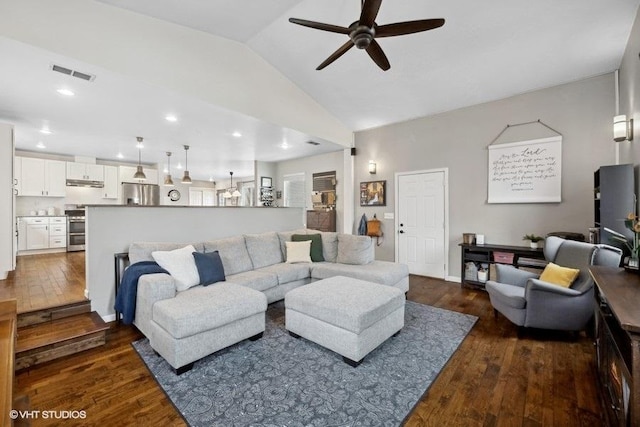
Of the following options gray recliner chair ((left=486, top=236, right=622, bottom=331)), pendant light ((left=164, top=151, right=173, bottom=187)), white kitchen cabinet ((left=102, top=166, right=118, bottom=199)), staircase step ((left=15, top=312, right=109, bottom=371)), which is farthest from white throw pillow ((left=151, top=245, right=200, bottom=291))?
white kitchen cabinet ((left=102, top=166, right=118, bottom=199))

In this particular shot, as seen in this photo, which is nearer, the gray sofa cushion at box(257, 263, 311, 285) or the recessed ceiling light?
the recessed ceiling light

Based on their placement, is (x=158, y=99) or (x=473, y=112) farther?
(x=473, y=112)

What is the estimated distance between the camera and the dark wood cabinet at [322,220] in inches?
252

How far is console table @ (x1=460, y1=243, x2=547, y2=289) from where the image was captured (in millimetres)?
3789

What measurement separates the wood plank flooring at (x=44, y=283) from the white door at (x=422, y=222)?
4.91 meters

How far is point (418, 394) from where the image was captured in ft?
6.37

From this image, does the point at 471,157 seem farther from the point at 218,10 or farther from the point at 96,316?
the point at 96,316

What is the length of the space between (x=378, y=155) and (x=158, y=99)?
13.0 feet

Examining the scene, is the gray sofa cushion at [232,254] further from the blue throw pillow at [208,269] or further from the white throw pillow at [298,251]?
the white throw pillow at [298,251]

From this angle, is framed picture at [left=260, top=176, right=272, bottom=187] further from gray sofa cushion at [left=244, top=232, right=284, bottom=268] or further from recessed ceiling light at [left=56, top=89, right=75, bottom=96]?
recessed ceiling light at [left=56, top=89, right=75, bottom=96]

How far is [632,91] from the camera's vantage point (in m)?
2.79

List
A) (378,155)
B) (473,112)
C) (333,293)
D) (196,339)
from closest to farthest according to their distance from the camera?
1. (196,339)
2. (333,293)
3. (473,112)
4. (378,155)

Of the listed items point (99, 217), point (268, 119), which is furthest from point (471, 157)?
point (99, 217)

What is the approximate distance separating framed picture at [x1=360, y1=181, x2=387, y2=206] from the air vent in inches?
180
